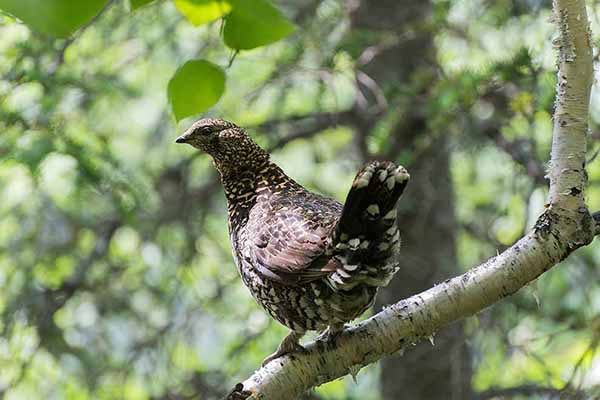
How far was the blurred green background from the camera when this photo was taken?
4.66 m

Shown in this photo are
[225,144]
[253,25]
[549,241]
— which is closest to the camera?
[253,25]

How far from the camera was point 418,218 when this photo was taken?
5660mm

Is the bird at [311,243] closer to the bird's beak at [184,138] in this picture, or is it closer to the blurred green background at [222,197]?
the bird's beak at [184,138]

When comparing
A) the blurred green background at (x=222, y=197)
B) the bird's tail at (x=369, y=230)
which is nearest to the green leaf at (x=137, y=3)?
the bird's tail at (x=369, y=230)

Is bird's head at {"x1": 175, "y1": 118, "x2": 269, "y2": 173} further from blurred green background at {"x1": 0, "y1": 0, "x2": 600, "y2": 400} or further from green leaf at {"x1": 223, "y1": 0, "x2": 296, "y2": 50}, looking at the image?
green leaf at {"x1": 223, "y1": 0, "x2": 296, "y2": 50}

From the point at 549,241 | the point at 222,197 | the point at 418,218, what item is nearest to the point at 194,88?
the point at 549,241

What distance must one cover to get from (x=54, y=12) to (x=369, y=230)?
1731 millimetres

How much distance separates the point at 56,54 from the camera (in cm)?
441

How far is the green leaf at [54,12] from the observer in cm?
112

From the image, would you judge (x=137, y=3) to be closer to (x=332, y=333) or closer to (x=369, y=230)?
(x=369, y=230)

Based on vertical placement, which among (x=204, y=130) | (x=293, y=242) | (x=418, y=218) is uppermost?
(x=204, y=130)

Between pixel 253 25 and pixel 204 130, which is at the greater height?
pixel 253 25

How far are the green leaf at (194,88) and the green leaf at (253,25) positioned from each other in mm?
79

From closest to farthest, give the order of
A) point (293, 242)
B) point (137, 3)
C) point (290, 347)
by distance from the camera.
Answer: point (137, 3) → point (290, 347) → point (293, 242)
